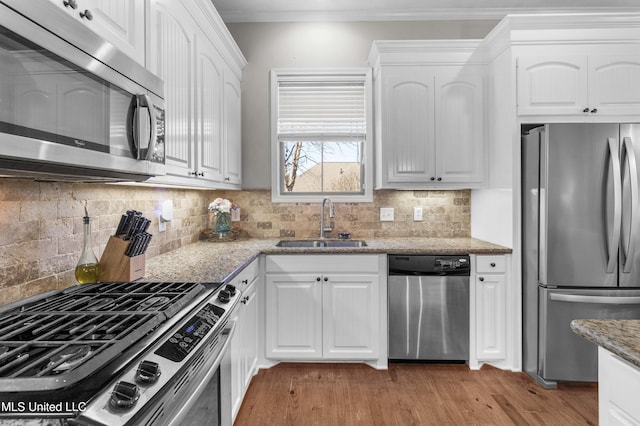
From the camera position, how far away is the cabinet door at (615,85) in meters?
2.48

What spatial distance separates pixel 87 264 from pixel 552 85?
2.95m

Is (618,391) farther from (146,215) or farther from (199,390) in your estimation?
(146,215)

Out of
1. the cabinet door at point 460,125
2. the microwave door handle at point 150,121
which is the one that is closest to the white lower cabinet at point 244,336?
the microwave door handle at point 150,121

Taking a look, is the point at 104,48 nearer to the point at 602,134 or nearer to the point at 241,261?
the point at 241,261

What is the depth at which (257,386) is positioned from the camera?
2.39 meters

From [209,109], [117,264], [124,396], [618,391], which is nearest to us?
[124,396]

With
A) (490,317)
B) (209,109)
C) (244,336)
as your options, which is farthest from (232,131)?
(490,317)

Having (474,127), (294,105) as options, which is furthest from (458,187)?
(294,105)

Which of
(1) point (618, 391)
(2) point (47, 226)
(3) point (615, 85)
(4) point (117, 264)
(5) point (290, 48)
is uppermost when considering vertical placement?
(5) point (290, 48)

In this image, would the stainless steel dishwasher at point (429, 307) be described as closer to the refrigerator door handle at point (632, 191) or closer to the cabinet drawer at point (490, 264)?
the cabinet drawer at point (490, 264)

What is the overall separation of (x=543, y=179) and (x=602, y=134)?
0.42 m

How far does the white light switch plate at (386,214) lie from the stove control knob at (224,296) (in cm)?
205

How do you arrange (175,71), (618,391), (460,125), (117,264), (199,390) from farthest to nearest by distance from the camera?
(460,125) → (175,71) → (117,264) → (199,390) → (618,391)

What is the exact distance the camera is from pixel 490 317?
2.59 meters
